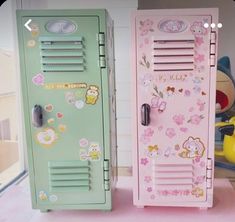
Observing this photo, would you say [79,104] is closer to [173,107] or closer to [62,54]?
[62,54]

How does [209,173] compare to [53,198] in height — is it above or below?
above

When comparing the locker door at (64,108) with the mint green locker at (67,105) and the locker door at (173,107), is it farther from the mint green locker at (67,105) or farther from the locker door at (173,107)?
the locker door at (173,107)

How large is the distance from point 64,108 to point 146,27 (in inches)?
29.7

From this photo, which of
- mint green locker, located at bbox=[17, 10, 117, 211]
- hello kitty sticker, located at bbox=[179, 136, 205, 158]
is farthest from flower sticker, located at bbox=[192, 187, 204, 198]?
mint green locker, located at bbox=[17, 10, 117, 211]

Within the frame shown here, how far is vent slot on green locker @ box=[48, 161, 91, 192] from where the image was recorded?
74.5 inches

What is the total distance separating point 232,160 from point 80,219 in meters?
1.73

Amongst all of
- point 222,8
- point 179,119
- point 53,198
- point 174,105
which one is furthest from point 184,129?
point 222,8

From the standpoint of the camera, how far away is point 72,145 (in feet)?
6.15

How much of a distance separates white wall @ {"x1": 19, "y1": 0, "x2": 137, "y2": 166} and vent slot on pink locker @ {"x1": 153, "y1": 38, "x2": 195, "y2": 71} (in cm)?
97

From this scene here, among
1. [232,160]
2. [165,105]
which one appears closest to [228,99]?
[232,160]

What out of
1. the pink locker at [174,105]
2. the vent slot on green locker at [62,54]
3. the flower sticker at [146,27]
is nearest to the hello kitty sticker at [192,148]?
the pink locker at [174,105]

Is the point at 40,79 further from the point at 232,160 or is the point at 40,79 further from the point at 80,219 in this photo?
the point at 232,160

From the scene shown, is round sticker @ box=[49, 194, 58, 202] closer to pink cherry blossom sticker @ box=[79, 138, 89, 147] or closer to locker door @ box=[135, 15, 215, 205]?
pink cherry blossom sticker @ box=[79, 138, 89, 147]

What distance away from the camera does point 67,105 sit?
1831 millimetres
